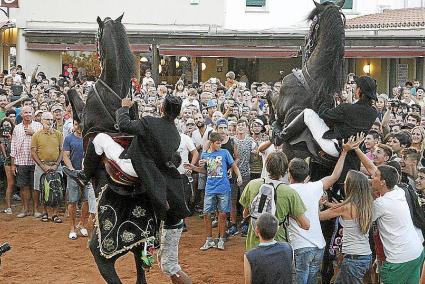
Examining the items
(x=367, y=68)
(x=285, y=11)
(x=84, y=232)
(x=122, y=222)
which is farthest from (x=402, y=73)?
(x=122, y=222)

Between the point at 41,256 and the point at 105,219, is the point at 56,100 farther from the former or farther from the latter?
the point at 105,219

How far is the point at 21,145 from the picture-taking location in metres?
12.1

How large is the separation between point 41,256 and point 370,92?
5285 millimetres

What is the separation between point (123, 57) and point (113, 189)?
1297 mm

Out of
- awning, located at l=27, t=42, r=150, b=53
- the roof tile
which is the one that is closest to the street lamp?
the roof tile

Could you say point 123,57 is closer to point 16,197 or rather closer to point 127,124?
point 127,124

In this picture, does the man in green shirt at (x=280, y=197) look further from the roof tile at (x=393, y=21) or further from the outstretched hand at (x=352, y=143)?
the roof tile at (x=393, y=21)

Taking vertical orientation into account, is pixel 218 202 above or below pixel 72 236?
above

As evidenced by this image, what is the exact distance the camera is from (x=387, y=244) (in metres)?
6.52

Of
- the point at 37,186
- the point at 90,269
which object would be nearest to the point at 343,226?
the point at 90,269

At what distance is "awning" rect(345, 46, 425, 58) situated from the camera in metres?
23.4

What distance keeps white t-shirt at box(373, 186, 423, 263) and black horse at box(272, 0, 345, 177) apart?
27.1 inches

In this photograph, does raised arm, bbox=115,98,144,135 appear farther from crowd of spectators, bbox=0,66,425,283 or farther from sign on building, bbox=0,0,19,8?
sign on building, bbox=0,0,19,8

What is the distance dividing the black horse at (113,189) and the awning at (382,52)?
17175 mm
